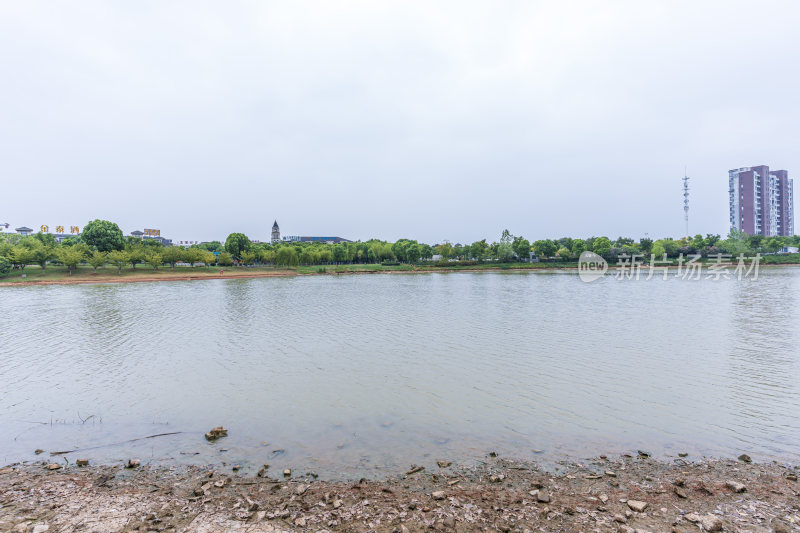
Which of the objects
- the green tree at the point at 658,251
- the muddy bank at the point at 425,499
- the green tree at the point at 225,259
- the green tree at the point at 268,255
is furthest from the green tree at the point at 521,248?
the muddy bank at the point at 425,499

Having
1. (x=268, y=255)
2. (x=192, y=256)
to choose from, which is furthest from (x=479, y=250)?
(x=192, y=256)

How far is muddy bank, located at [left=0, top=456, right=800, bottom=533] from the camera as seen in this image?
17.2 feet

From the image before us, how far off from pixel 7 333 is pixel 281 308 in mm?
15539

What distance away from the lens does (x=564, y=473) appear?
267 inches

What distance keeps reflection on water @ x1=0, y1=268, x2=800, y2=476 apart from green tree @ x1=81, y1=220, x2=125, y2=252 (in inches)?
2930

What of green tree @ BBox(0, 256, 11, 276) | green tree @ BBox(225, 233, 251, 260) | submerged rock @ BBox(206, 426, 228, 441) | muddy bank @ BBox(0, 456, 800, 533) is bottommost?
submerged rock @ BBox(206, 426, 228, 441)

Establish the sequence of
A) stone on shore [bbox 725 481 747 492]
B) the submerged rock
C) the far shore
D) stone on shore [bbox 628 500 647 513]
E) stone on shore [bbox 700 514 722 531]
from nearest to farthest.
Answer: stone on shore [bbox 700 514 722 531] < stone on shore [bbox 628 500 647 513] < stone on shore [bbox 725 481 747 492] < the submerged rock < the far shore

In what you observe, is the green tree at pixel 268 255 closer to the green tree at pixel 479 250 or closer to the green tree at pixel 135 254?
the green tree at pixel 135 254

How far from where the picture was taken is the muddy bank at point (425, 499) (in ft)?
17.2

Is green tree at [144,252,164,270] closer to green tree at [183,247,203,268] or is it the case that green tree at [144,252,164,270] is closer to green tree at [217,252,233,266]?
green tree at [183,247,203,268]

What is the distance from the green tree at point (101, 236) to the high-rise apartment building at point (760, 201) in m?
222

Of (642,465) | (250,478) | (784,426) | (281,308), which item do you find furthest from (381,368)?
(281,308)

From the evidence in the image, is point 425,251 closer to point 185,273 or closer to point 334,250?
point 334,250

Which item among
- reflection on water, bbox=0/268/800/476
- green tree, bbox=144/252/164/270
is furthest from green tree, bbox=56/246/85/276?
reflection on water, bbox=0/268/800/476
